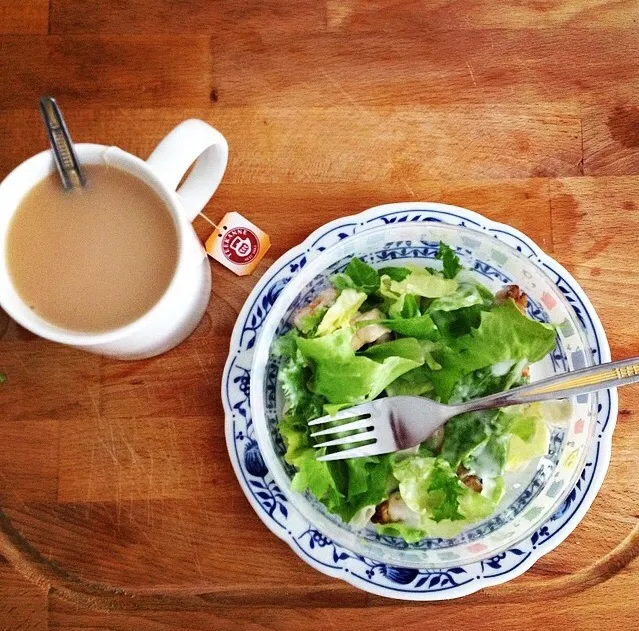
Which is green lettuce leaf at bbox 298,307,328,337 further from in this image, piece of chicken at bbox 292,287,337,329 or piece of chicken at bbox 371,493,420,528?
piece of chicken at bbox 371,493,420,528

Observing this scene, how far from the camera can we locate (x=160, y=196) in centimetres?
76

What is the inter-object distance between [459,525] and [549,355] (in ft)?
0.84

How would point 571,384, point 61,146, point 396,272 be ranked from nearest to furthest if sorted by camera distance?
point 61,146, point 571,384, point 396,272

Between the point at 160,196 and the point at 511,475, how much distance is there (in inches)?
22.7

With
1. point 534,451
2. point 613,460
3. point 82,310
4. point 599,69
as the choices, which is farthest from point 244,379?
point 599,69

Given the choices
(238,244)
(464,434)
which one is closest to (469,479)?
(464,434)

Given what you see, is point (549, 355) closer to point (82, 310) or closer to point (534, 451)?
point (534, 451)

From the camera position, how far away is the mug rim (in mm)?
742

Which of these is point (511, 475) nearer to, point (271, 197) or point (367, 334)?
point (367, 334)

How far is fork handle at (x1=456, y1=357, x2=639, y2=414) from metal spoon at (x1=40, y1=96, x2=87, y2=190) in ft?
1.74

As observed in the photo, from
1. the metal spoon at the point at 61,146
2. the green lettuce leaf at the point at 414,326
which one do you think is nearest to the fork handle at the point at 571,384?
the green lettuce leaf at the point at 414,326

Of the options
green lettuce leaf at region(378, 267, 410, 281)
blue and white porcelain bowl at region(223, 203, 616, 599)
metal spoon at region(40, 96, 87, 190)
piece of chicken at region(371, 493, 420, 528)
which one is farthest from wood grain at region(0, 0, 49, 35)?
piece of chicken at region(371, 493, 420, 528)

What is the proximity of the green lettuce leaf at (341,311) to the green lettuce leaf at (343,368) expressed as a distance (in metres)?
0.02

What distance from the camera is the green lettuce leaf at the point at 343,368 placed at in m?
0.87
